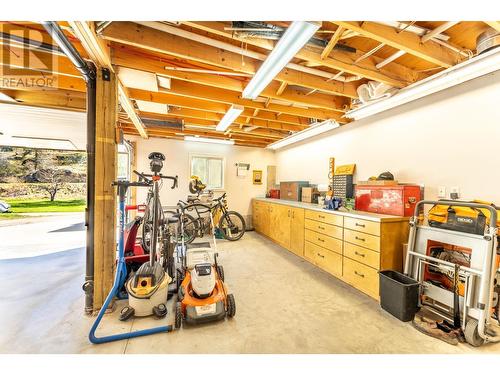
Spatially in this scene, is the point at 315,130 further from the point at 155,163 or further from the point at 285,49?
the point at 155,163

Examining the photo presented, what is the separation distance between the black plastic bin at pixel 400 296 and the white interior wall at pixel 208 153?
440cm

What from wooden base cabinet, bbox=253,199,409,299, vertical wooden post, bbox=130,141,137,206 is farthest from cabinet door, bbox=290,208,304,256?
vertical wooden post, bbox=130,141,137,206

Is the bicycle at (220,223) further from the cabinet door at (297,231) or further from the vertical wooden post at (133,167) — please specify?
the vertical wooden post at (133,167)

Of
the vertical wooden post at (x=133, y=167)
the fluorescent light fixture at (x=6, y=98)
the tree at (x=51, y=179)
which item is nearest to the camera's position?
the fluorescent light fixture at (x=6, y=98)

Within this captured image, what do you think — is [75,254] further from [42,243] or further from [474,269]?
[474,269]

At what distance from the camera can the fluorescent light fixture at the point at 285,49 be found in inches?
54.4

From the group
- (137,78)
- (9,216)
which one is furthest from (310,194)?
(9,216)

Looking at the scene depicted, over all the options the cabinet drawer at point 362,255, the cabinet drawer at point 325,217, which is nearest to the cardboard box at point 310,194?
the cabinet drawer at point 325,217

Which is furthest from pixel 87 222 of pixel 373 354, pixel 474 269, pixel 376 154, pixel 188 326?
pixel 376 154

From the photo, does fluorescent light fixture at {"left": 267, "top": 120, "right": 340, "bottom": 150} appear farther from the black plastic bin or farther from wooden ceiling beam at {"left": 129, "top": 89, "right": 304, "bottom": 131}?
the black plastic bin

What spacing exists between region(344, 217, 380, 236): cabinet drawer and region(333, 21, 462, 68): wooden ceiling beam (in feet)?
5.72

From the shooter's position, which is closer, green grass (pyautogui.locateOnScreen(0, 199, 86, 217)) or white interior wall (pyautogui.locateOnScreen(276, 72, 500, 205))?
white interior wall (pyautogui.locateOnScreen(276, 72, 500, 205))

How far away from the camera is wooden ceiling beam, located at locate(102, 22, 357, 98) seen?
172 cm

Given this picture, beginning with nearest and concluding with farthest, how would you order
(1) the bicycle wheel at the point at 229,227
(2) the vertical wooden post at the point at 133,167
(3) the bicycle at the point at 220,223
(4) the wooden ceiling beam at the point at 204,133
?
1. (3) the bicycle at the point at 220,223
2. (4) the wooden ceiling beam at the point at 204,133
3. (1) the bicycle wheel at the point at 229,227
4. (2) the vertical wooden post at the point at 133,167
